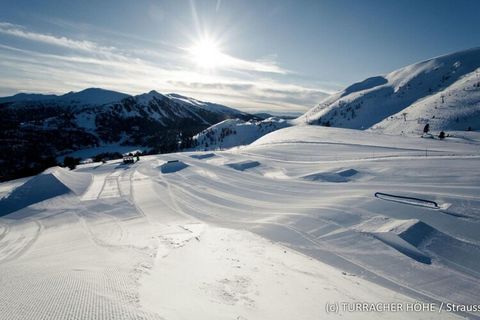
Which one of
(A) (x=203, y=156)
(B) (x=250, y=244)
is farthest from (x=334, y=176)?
(A) (x=203, y=156)

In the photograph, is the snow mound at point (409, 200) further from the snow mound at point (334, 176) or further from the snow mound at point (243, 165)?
the snow mound at point (243, 165)

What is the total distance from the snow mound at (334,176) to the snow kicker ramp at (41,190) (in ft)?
88.3

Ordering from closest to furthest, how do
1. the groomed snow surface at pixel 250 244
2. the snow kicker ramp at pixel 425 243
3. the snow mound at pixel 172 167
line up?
the groomed snow surface at pixel 250 244 < the snow kicker ramp at pixel 425 243 < the snow mound at pixel 172 167

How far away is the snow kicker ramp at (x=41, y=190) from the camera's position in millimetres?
30462

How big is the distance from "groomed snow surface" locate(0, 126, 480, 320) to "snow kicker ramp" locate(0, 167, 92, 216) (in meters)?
0.21

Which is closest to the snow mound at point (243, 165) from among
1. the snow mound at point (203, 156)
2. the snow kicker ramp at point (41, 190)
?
the snow mound at point (203, 156)

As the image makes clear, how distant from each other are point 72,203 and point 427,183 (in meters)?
33.9

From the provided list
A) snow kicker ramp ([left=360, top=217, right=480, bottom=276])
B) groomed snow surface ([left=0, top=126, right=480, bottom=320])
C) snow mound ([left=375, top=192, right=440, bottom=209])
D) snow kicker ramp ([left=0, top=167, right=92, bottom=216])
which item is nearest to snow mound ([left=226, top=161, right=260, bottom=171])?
groomed snow surface ([left=0, top=126, right=480, bottom=320])

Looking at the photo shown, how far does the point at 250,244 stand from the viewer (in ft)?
56.6

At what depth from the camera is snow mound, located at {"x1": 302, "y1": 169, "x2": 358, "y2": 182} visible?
30.7 metres

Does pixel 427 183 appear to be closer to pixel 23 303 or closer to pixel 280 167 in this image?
pixel 280 167

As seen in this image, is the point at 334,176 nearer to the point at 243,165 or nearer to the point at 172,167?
the point at 243,165

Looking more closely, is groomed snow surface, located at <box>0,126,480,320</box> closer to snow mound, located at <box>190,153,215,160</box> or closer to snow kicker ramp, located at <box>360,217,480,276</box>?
snow kicker ramp, located at <box>360,217,480,276</box>

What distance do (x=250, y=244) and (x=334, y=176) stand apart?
17.3 meters
